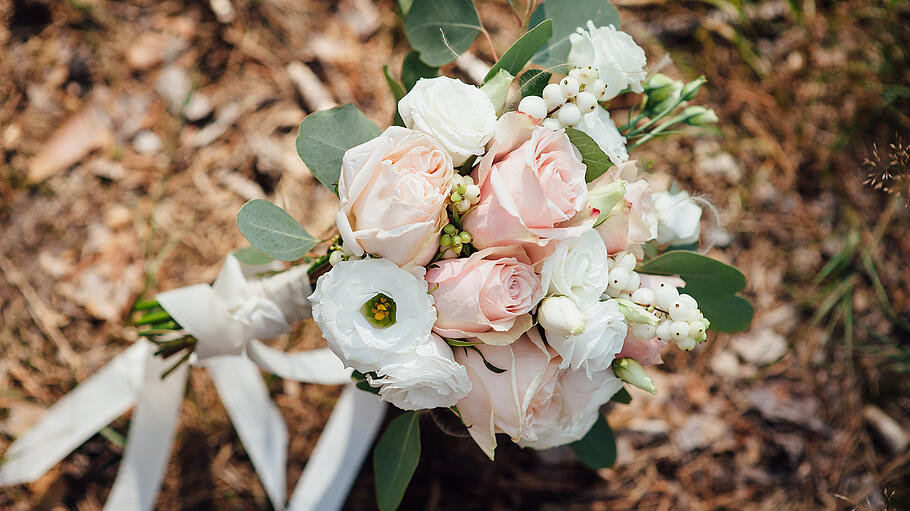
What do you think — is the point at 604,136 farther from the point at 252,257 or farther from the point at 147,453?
the point at 147,453

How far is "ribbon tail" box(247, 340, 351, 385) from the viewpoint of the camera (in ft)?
3.67

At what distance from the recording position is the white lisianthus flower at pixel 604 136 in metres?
0.78

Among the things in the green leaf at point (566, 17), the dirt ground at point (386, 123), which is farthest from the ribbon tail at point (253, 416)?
the green leaf at point (566, 17)

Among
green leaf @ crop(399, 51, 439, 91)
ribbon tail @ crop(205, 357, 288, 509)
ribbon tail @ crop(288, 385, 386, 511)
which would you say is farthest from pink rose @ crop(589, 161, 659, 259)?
ribbon tail @ crop(205, 357, 288, 509)

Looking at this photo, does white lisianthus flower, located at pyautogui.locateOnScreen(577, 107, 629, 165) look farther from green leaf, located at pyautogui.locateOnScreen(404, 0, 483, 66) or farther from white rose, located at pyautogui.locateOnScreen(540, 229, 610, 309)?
green leaf, located at pyautogui.locateOnScreen(404, 0, 483, 66)

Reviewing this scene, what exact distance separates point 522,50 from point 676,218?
12.5 inches

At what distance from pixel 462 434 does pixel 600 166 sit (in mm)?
420

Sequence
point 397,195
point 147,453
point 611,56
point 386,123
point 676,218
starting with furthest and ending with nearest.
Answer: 1. point 386,123
2. point 147,453
3. point 676,218
4. point 611,56
5. point 397,195

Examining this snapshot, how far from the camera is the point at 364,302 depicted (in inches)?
27.6

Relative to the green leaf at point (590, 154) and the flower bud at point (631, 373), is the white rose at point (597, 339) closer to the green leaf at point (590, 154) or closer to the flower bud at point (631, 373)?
the flower bud at point (631, 373)

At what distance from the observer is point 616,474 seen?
4.73ft

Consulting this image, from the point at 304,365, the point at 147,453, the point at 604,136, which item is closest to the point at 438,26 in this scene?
the point at 604,136

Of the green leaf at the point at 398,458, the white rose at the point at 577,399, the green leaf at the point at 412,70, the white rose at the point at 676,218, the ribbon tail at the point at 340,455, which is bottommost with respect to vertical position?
the ribbon tail at the point at 340,455

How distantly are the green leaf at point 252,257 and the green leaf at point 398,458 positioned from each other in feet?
1.12
